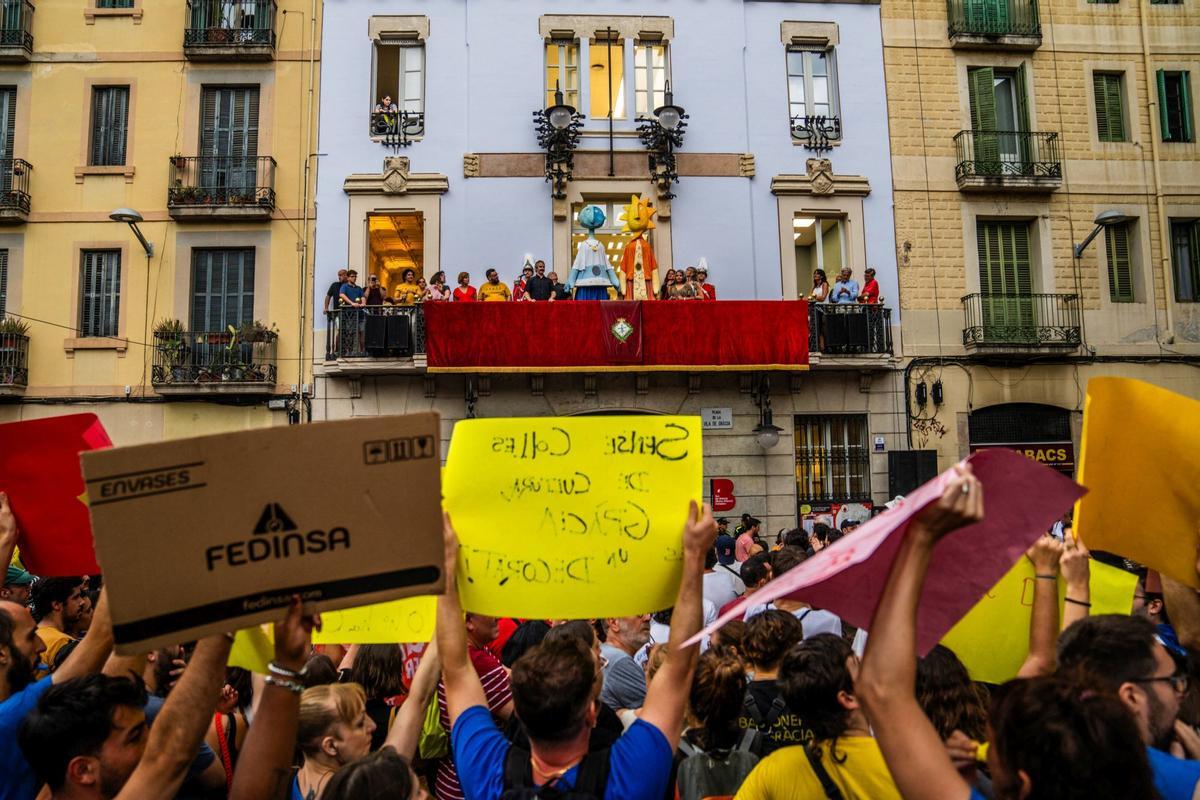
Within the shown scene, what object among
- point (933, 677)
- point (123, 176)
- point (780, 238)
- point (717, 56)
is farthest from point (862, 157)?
point (933, 677)

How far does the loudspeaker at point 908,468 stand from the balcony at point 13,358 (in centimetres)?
1634

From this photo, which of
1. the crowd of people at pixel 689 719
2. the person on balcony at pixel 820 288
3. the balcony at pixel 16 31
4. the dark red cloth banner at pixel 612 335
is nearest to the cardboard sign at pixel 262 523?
the crowd of people at pixel 689 719

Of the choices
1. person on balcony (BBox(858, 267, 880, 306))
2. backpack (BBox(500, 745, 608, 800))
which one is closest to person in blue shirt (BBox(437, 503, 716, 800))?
backpack (BBox(500, 745, 608, 800))

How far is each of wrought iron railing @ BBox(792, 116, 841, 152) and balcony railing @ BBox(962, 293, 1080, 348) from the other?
4.21 meters

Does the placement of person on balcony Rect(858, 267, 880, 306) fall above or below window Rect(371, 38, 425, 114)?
below

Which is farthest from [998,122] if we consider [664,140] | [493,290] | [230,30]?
[230,30]

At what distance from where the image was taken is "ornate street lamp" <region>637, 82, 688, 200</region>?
1656cm

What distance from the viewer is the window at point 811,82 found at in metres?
17.5

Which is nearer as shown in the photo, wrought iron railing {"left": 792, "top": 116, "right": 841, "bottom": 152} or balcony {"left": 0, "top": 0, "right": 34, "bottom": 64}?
balcony {"left": 0, "top": 0, "right": 34, "bottom": 64}

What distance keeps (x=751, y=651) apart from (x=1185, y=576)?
182 cm

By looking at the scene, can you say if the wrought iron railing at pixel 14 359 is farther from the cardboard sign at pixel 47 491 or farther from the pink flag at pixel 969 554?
the pink flag at pixel 969 554

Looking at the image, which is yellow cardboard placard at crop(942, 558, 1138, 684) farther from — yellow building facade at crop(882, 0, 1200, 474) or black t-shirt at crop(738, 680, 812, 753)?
yellow building facade at crop(882, 0, 1200, 474)

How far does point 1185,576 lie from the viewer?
3150 millimetres

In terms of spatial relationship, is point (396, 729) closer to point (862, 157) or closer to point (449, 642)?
point (449, 642)
